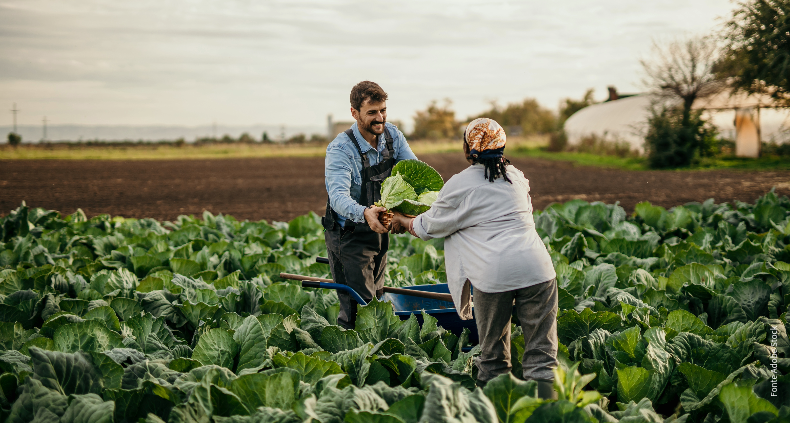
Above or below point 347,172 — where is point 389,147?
above

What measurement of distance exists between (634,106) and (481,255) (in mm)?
36615

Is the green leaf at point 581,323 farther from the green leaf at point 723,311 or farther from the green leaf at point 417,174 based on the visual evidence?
the green leaf at point 417,174

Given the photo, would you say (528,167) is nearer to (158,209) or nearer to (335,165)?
(158,209)

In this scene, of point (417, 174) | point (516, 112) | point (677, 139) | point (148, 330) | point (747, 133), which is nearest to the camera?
point (148, 330)

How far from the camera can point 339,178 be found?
142 inches

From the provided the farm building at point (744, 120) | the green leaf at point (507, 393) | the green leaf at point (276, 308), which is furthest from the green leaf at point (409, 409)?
the farm building at point (744, 120)

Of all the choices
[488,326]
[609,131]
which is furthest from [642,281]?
[609,131]

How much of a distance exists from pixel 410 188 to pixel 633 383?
5.07 ft

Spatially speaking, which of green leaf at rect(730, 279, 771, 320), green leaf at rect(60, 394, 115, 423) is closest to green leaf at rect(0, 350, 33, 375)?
green leaf at rect(60, 394, 115, 423)

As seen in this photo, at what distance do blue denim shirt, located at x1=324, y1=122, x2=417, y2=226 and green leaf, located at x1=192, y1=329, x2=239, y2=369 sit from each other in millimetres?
965

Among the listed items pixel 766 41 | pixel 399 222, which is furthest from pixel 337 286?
pixel 766 41

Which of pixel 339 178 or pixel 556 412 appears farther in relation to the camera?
pixel 339 178

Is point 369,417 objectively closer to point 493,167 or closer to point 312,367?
point 312,367

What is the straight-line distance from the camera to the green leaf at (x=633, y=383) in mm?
2684
